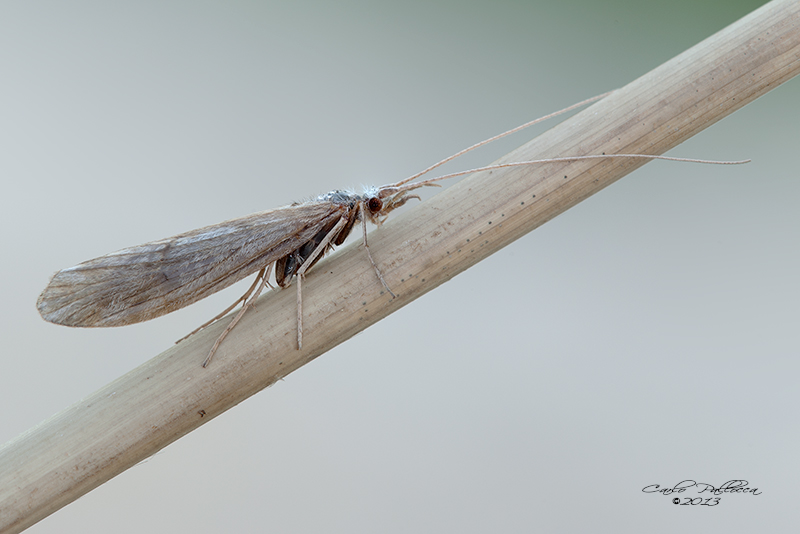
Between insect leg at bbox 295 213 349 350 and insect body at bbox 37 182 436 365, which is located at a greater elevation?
insect body at bbox 37 182 436 365

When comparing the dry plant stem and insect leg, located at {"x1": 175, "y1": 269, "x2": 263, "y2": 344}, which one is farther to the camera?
insect leg, located at {"x1": 175, "y1": 269, "x2": 263, "y2": 344}

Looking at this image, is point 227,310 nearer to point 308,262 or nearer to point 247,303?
point 247,303

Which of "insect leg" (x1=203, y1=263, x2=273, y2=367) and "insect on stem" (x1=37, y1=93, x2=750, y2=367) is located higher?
"insect on stem" (x1=37, y1=93, x2=750, y2=367)

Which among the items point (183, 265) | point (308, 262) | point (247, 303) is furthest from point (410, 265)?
point (183, 265)

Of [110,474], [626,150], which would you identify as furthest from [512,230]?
[110,474]

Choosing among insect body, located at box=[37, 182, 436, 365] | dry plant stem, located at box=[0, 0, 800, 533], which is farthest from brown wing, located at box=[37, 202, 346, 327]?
dry plant stem, located at box=[0, 0, 800, 533]

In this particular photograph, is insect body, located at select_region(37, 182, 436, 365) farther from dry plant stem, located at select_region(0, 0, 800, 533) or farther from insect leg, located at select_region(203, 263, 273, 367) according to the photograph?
dry plant stem, located at select_region(0, 0, 800, 533)

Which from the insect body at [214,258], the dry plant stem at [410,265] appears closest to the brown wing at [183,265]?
the insect body at [214,258]

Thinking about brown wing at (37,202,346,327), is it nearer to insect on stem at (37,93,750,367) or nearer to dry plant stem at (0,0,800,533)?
insect on stem at (37,93,750,367)
